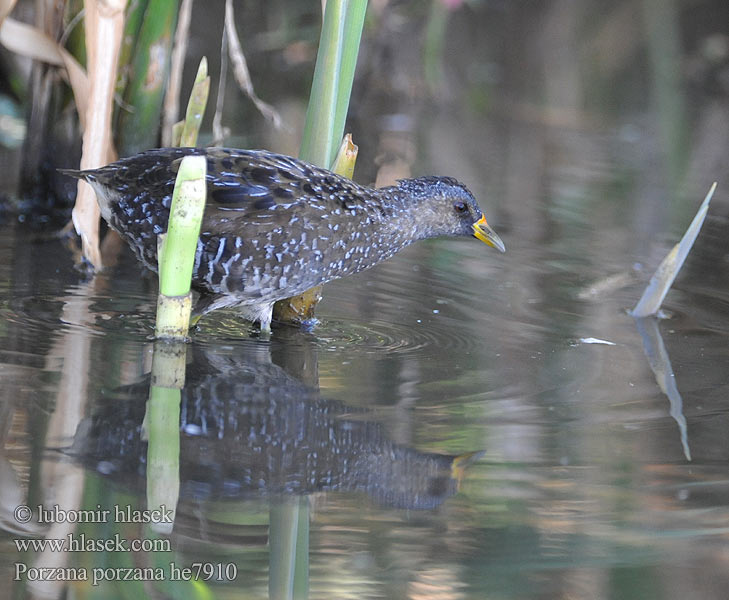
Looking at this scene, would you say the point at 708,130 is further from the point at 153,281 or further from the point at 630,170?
the point at 153,281

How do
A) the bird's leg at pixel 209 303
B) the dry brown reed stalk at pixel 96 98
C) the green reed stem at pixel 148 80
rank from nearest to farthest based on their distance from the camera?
the bird's leg at pixel 209 303 → the dry brown reed stalk at pixel 96 98 → the green reed stem at pixel 148 80

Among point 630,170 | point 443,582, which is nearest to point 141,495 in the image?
point 443,582

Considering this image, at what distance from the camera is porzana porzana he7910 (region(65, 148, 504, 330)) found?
415 cm

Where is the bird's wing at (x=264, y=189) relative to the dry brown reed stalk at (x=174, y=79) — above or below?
below

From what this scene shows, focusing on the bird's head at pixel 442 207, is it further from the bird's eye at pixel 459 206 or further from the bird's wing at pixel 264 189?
the bird's wing at pixel 264 189

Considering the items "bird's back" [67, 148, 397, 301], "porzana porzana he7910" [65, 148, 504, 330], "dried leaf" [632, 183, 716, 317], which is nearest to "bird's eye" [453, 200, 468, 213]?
"porzana porzana he7910" [65, 148, 504, 330]

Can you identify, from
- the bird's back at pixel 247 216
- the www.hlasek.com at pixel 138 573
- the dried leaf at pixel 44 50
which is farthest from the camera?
the dried leaf at pixel 44 50

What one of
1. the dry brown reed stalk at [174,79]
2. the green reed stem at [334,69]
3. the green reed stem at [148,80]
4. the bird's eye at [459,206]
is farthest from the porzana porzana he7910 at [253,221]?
the green reed stem at [148,80]

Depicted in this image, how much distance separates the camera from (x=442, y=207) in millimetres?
4758

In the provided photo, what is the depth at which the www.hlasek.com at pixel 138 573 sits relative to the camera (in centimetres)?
249

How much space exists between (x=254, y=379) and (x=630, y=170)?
511 centimetres

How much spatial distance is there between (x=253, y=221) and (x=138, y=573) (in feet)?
6.04

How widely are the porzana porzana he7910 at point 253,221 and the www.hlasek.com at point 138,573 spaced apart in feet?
5.68

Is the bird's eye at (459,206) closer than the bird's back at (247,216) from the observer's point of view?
No
